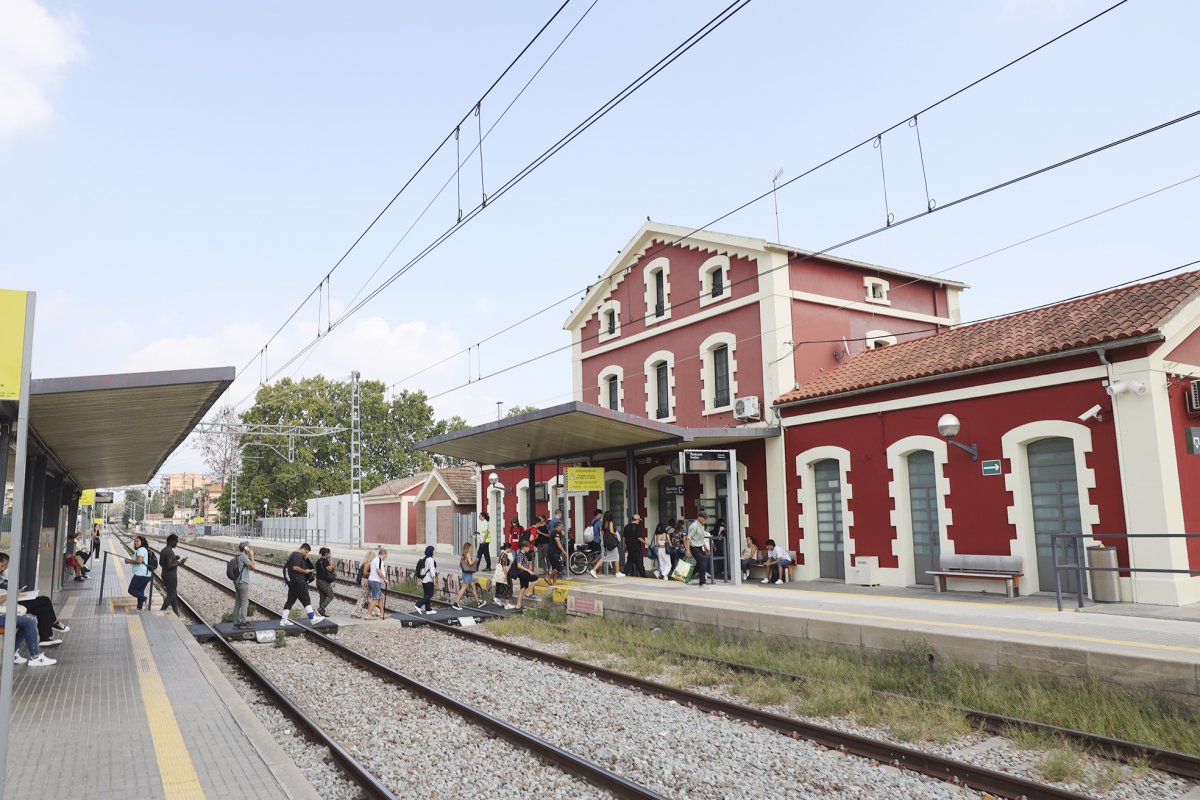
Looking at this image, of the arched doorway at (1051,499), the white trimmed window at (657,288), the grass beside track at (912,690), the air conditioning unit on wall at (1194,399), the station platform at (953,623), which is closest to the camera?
the grass beside track at (912,690)

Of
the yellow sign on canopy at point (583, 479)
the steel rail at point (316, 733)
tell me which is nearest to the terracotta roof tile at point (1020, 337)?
the yellow sign on canopy at point (583, 479)

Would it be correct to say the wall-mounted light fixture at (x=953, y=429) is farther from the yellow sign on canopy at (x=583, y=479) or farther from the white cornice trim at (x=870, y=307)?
the yellow sign on canopy at (x=583, y=479)

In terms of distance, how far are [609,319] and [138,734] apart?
64.4 ft

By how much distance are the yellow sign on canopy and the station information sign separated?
3307mm

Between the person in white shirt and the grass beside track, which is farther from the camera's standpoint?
the person in white shirt

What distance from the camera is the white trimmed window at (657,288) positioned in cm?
2292

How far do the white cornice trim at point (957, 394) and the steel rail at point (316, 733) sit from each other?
39.6ft

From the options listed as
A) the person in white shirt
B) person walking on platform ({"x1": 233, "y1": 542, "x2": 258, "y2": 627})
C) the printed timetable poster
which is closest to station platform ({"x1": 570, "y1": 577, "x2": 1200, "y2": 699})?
the person in white shirt

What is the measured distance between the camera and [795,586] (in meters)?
16.6

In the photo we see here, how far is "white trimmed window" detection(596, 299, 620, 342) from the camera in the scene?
983 inches

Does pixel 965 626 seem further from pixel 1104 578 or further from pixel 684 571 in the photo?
pixel 684 571

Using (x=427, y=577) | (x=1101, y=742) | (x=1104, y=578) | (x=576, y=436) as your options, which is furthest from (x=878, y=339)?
(x=1101, y=742)

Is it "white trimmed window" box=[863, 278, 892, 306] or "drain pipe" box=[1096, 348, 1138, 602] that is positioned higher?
"white trimmed window" box=[863, 278, 892, 306]

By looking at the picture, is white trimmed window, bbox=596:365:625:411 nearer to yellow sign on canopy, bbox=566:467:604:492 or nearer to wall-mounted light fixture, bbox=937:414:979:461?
yellow sign on canopy, bbox=566:467:604:492
